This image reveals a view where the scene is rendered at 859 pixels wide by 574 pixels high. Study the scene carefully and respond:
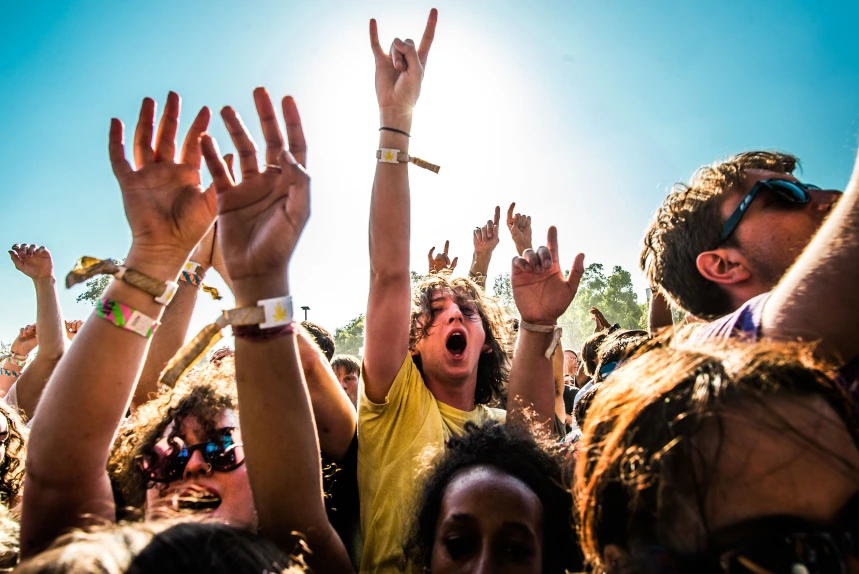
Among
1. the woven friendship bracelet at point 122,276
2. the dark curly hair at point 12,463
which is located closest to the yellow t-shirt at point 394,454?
the woven friendship bracelet at point 122,276

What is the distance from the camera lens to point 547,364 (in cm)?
248

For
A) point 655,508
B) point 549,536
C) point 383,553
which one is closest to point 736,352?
point 655,508

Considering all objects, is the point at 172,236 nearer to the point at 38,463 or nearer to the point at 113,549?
the point at 38,463

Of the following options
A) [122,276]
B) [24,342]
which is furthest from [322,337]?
[24,342]

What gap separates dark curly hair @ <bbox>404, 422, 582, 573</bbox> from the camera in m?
1.77

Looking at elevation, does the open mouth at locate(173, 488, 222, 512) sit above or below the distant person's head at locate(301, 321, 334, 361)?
below

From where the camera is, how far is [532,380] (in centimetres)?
248

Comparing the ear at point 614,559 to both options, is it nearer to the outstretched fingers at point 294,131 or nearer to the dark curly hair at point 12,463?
the outstretched fingers at point 294,131

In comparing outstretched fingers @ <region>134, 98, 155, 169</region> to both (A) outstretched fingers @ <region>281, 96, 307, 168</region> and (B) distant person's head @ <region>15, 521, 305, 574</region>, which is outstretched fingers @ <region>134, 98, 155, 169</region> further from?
(B) distant person's head @ <region>15, 521, 305, 574</region>

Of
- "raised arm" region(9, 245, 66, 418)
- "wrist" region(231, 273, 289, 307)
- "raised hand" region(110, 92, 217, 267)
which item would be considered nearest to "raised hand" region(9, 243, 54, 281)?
"raised arm" region(9, 245, 66, 418)

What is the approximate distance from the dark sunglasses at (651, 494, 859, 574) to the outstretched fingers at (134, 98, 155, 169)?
1839 millimetres

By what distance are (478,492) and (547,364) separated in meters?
0.93

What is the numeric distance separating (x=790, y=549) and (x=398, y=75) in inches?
93.7

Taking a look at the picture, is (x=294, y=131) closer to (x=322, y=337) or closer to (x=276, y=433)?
(x=276, y=433)
